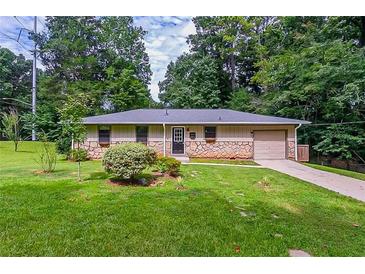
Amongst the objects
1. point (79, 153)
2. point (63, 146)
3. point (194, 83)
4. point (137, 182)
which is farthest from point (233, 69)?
point (137, 182)

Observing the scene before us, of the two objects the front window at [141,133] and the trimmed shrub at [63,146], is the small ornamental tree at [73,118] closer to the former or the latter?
the trimmed shrub at [63,146]

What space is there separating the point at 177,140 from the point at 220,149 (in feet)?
7.02

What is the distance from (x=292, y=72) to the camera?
49.5 ft

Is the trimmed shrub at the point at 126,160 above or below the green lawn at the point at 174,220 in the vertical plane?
above

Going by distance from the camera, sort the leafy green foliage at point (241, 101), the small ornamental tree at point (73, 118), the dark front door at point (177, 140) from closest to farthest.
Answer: the small ornamental tree at point (73, 118) < the dark front door at point (177, 140) < the leafy green foliage at point (241, 101)

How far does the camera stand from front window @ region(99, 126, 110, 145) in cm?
1237

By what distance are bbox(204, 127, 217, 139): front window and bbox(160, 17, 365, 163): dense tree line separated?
17.7 feet

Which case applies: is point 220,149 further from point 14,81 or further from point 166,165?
point 14,81

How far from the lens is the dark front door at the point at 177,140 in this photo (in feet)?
41.8

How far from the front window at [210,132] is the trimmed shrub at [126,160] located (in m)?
6.59

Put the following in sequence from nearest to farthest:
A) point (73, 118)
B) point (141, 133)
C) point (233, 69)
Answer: point (73, 118)
point (141, 133)
point (233, 69)

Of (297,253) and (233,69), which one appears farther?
(233,69)

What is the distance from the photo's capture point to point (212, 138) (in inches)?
488

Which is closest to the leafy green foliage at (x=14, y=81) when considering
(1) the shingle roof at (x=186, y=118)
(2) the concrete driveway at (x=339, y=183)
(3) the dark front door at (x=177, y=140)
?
(1) the shingle roof at (x=186, y=118)
